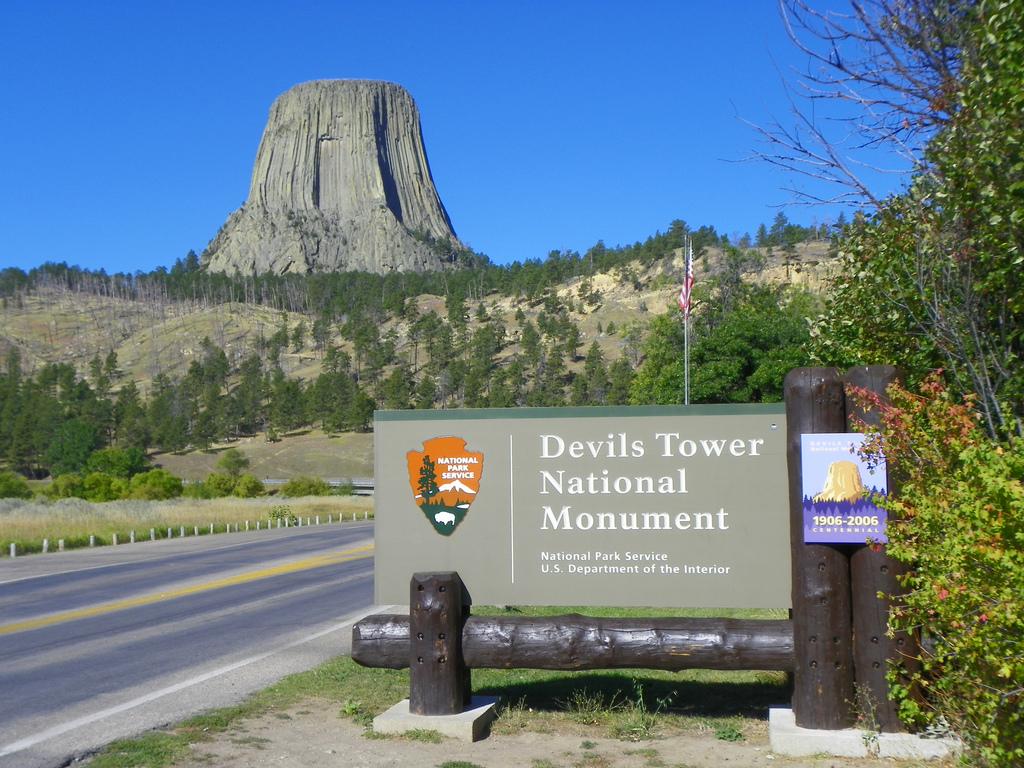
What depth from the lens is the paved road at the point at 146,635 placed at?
855 cm

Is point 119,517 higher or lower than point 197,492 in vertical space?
higher

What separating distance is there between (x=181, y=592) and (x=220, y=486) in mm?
55038

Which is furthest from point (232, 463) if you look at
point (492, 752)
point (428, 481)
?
point (492, 752)

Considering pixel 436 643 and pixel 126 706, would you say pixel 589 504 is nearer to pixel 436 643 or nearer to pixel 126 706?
pixel 436 643

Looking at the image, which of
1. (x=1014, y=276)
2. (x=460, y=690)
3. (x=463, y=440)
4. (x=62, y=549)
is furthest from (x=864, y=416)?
(x=62, y=549)

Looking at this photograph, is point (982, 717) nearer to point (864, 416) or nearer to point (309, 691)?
point (864, 416)

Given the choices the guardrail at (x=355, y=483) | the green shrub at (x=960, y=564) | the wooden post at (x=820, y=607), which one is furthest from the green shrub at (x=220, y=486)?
the green shrub at (x=960, y=564)

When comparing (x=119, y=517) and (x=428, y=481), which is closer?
(x=428, y=481)

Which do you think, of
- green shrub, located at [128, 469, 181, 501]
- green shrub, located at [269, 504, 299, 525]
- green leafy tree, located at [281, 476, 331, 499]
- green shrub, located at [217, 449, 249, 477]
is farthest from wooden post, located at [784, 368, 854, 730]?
green shrub, located at [217, 449, 249, 477]

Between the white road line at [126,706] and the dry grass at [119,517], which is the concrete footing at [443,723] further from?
the dry grass at [119,517]

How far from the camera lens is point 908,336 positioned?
8258mm

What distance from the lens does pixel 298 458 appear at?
98312 mm

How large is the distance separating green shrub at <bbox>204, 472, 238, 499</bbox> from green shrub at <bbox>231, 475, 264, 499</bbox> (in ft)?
1.11

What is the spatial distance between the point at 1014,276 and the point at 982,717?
284 cm
